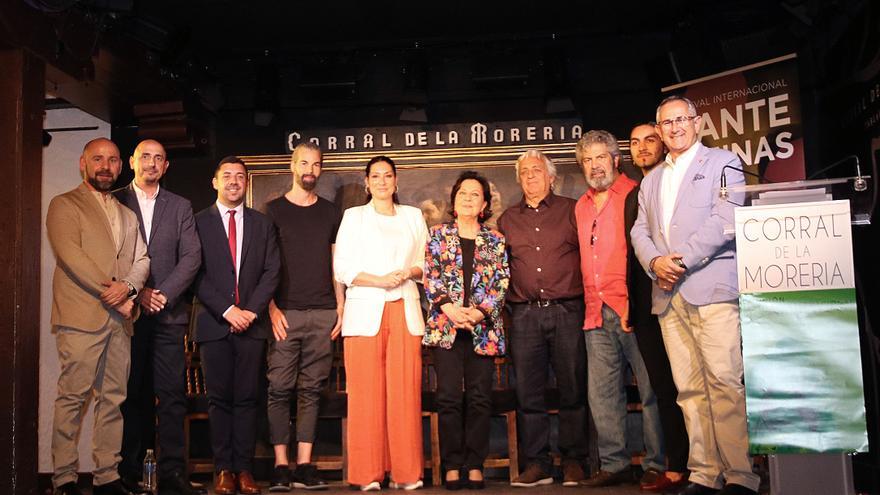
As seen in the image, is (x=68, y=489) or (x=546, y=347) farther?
(x=546, y=347)

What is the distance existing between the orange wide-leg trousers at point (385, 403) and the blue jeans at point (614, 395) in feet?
3.29

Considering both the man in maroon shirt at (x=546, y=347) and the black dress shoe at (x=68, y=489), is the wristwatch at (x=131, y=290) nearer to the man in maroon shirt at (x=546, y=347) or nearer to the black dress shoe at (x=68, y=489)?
the black dress shoe at (x=68, y=489)

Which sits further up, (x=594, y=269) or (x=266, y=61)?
(x=266, y=61)

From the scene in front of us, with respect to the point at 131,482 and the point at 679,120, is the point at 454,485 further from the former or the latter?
the point at 679,120

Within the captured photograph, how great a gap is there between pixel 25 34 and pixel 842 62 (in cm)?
476

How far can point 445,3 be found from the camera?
610 cm

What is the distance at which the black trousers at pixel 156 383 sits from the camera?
16.4 feet

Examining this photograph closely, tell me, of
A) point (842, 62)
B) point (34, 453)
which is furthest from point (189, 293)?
point (842, 62)

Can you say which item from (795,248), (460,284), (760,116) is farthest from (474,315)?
(760,116)

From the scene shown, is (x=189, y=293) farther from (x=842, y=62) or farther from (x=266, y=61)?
(x=842, y=62)

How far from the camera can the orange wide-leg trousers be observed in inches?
191

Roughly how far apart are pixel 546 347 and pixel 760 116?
2.28m

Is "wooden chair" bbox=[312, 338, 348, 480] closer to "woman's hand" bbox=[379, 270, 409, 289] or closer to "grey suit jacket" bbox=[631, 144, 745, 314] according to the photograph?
"woman's hand" bbox=[379, 270, 409, 289]

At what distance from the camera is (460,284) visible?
4.85m
